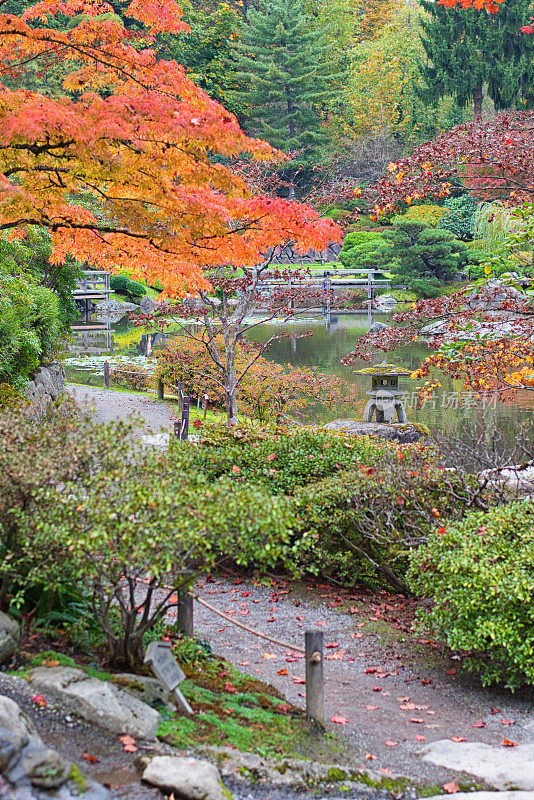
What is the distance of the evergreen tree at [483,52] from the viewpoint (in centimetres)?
3341

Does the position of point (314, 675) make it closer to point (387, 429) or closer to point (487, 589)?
point (487, 589)

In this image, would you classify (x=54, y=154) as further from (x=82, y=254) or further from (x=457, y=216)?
(x=457, y=216)

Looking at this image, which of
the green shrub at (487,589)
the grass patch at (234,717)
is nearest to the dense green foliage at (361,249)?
the green shrub at (487,589)

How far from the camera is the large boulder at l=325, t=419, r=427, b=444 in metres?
14.7

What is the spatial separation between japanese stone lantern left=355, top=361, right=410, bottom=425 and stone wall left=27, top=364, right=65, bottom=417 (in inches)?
242

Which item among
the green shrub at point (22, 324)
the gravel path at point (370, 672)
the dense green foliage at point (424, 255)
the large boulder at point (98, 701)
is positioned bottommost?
the gravel path at point (370, 672)

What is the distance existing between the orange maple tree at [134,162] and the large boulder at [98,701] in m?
3.55

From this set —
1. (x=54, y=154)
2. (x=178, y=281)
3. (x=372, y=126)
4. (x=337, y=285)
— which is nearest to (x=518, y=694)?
(x=178, y=281)

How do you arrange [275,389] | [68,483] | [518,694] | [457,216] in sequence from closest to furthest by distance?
[68,483] < [518,694] < [275,389] < [457,216]

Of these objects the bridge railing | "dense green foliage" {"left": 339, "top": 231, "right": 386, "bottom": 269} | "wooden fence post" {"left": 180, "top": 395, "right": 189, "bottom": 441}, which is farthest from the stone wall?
"dense green foliage" {"left": 339, "top": 231, "right": 386, "bottom": 269}

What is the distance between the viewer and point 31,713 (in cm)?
383

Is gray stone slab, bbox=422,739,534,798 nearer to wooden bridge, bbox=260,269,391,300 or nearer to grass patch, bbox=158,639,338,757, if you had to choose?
grass patch, bbox=158,639,338,757

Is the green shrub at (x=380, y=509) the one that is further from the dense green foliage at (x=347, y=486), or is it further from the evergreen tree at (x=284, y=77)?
the evergreen tree at (x=284, y=77)

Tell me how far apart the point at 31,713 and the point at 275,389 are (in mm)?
12507
